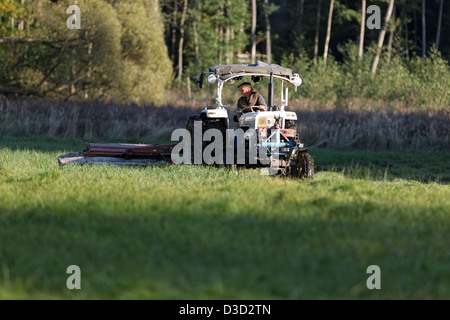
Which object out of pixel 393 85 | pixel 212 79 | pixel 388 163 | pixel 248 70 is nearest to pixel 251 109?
pixel 248 70

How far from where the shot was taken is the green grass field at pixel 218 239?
5.56m

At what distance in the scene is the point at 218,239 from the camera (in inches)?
268

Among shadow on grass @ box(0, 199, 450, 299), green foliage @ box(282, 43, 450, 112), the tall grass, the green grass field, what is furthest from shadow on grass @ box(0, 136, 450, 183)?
shadow on grass @ box(0, 199, 450, 299)

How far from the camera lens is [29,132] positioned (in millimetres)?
25844

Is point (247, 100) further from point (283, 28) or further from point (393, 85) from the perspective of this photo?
point (283, 28)

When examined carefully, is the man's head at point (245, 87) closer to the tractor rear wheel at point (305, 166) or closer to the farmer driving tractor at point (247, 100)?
the farmer driving tractor at point (247, 100)

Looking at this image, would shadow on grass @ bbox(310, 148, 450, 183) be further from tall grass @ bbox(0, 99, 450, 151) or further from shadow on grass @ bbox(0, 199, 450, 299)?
shadow on grass @ bbox(0, 199, 450, 299)

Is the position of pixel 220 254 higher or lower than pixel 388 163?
higher

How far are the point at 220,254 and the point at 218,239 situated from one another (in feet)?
1.43

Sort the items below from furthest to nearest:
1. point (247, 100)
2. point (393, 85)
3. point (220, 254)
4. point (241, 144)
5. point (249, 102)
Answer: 1. point (393, 85)
2. point (247, 100)
3. point (249, 102)
4. point (241, 144)
5. point (220, 254)

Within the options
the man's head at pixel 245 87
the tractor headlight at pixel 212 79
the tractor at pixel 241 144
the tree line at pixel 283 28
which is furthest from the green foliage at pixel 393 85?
the tractor headlight at pixel 212 79

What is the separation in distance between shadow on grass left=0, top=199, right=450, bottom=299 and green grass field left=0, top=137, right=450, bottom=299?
0.01 metres

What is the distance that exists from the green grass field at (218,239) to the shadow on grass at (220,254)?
0.4 inches
